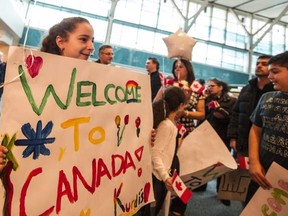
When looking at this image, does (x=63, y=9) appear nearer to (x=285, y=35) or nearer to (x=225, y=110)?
(x=225, y=110)

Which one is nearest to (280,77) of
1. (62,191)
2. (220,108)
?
(62,191)

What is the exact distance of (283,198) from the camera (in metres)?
1.22

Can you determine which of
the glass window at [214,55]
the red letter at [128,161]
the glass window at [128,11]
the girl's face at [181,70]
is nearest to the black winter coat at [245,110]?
the girl's face at [181,70]

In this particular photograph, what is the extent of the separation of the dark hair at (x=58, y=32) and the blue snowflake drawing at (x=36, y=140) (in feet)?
1.41

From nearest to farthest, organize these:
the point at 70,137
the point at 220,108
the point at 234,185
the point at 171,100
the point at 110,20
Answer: the point at 70,137, the point at 171,100, the point at 234,185, the point at 220,108, the point at 110,20

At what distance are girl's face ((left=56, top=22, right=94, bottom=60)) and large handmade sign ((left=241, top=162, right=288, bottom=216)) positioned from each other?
3.15 ft

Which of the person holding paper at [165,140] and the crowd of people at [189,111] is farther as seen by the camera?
the person holding paper at [165,140]

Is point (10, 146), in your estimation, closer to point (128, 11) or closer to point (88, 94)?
point (88, 94)

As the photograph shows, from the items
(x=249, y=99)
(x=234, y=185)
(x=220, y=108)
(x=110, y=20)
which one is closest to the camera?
(x=234, y=185)

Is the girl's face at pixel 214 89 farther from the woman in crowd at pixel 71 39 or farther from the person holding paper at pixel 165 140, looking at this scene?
the woman in crowd at pixel 71 39

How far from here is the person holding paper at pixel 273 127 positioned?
128cm

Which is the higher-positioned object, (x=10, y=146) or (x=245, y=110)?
(x=245, y=110)

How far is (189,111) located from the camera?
192 cm

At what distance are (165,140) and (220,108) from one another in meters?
1.51
